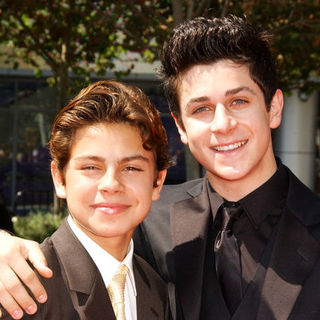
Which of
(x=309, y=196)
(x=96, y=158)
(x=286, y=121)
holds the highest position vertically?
(x=96, y=158)

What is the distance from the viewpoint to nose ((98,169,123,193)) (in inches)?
100

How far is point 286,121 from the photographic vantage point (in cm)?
1435

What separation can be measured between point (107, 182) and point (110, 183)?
16mm

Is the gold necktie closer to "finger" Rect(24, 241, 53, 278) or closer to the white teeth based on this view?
"finger" Rect(24, 241, 53, 278)

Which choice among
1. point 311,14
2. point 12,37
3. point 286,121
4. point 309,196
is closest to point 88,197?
point 309,196

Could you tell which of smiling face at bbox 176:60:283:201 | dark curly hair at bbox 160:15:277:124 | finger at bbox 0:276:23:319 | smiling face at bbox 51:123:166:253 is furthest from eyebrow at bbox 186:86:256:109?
finger at bbox 0:276:23:319

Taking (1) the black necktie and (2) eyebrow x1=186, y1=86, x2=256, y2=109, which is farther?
(2) eyebrow x1=186, y1=86, x2=256, y2=109

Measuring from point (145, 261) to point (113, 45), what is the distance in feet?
24.6

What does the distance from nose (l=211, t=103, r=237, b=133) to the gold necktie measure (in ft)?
3.02

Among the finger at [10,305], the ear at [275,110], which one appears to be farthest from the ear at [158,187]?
the finger at [10,305]

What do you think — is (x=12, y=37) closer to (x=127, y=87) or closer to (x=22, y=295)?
(x=127, y=87)

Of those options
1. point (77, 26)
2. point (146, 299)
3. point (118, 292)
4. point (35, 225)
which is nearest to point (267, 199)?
point (146, 299)

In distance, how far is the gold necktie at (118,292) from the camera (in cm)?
251

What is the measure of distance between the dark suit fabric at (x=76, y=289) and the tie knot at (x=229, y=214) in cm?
54
